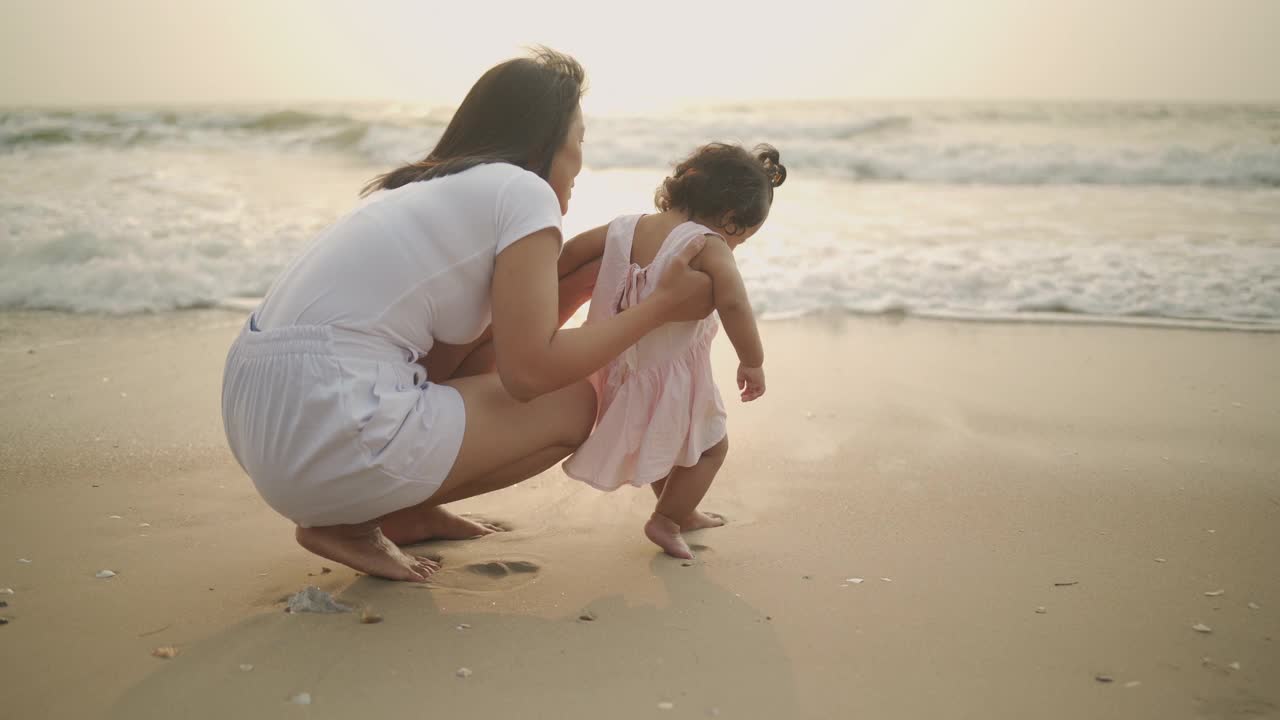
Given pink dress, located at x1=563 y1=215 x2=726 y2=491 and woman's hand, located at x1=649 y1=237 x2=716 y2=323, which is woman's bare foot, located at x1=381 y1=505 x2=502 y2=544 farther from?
woman's hand, located at x1=649 y1=237 x2=716 y2=323

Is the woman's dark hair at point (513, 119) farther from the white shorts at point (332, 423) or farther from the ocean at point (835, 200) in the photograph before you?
the ocean at point (835, 200)

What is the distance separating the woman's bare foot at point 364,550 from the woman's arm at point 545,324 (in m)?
0.48

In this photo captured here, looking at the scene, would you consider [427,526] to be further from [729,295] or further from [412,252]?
[729,295]

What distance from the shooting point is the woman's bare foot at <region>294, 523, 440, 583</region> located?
2133 millimetres

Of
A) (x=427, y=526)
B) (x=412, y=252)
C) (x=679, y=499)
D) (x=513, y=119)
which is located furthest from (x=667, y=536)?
(x=513, y=119)

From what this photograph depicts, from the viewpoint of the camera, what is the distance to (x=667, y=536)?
242 cm

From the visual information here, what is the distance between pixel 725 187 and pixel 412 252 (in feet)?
2.53

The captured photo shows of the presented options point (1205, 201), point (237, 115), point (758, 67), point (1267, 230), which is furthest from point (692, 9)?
point (1267, 230)

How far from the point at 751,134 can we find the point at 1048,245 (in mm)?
8623

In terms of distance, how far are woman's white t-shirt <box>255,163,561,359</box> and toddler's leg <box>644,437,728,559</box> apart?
719 mm

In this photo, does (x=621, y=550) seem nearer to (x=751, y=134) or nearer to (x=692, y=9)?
(x=751, y=134)

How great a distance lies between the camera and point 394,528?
2457mm

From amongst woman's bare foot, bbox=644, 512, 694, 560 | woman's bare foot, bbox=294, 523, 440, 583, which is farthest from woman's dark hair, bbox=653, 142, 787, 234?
woman's bare foot, bbox=294, 523, 440, 583

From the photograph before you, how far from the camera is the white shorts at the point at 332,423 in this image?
6.28ft
